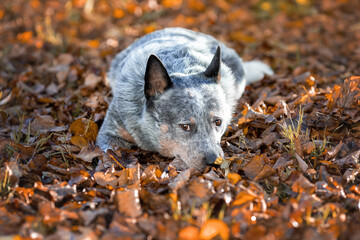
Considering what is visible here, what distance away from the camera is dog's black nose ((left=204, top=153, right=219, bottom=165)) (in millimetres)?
3105

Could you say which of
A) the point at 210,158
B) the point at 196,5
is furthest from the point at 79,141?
the point at 196,5

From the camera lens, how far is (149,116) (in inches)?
141

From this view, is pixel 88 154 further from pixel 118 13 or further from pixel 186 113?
pixel 118 13

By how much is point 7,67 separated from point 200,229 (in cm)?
464

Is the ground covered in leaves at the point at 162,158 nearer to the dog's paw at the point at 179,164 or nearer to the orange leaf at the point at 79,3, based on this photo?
the dog's paw at the point at 179,164

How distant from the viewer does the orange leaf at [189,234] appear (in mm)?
2070

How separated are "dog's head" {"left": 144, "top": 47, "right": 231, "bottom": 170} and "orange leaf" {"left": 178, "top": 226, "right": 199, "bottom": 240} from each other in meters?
1.07


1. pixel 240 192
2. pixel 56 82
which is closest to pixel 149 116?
pixel 240 192

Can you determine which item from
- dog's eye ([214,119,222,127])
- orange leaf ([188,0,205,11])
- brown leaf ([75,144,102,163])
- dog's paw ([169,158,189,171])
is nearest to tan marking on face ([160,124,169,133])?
dog's paw ([169,158,189,171])

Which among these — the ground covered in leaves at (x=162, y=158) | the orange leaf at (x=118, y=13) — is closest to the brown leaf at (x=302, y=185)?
the ground covered in leaves at (x=162, y=158)

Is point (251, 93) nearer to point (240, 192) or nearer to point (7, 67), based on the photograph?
point (240, 192)

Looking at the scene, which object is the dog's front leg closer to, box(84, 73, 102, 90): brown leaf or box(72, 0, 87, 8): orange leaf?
box(84, 73, 102, 90): brown leaf

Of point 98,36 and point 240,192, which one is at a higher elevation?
point 240,192

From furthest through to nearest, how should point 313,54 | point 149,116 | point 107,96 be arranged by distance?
point 313,54 → point 107,96 → point 149,116
